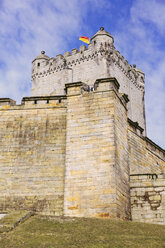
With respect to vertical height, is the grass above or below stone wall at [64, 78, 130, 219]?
below

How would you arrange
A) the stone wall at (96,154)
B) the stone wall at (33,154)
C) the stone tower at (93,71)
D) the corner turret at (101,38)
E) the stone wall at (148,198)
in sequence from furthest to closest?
the corner turret at (101,38)
the stone tower at (93,71)
the stone wall at (148,198)
the stone wall at (33,154)
the stone wall at (96,154)

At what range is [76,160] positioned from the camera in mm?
13938

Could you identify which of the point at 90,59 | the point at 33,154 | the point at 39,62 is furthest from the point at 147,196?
the point at 39,62

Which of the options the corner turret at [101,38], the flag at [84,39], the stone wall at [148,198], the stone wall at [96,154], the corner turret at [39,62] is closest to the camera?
the stone wall at [96,154]

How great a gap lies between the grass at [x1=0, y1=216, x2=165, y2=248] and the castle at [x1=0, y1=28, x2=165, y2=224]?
1.99m

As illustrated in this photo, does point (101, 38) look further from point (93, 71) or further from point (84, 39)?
point (93, 71)

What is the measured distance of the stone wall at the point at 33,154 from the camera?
13.9 m

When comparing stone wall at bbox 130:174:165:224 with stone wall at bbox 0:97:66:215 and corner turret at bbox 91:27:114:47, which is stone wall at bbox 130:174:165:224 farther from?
corner turret at bbox 91:27:114:47

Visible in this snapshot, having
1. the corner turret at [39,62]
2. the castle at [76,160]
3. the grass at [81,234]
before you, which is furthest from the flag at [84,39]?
the grass at [81,234]

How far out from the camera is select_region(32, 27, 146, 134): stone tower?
119ft

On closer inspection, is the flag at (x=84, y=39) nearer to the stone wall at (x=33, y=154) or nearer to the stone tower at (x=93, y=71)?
the stone tower at (x=93, y=71)

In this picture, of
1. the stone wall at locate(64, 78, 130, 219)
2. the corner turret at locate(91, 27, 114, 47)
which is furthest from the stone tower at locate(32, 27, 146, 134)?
the stone wall at locate(64, 78, 130, 219)

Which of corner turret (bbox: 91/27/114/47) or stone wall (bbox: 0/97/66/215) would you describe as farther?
corner turret (bbox: 91/27/114/47)

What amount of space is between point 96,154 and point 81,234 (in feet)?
15.5
